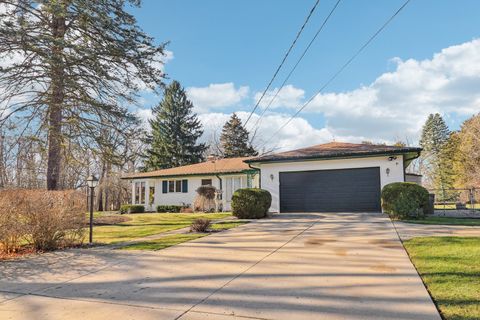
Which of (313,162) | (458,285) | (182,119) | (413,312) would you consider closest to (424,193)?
(313,162)

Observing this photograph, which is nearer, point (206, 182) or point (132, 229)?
point (132, 229)

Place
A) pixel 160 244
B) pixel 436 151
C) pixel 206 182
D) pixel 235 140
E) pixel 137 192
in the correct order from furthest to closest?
pixel 436 151, pixel 235 140, pixel 137 192, pixel 206 182, pixel 160 244

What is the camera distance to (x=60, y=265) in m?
6.12

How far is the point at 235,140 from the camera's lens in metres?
41.8

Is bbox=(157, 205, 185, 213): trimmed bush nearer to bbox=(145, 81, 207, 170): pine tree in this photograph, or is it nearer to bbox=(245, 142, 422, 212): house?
bbox=(245, 142, 422, 212): house

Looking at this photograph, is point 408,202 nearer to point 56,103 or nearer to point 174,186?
point 56,103

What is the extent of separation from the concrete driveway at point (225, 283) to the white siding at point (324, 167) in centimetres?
736

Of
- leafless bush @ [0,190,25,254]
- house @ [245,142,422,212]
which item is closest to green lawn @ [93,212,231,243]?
leafless bush @ [0,190,25,254]

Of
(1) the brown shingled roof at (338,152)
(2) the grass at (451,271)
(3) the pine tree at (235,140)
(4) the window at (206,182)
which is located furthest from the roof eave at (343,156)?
(3) the pine tree at (235,140)

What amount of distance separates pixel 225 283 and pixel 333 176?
460 inches

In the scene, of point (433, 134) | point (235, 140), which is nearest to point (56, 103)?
point (235, 140)

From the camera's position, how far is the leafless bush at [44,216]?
280 inches

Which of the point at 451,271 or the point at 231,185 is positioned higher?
the point at 231,185

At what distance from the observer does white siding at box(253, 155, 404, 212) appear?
46.5 feet
